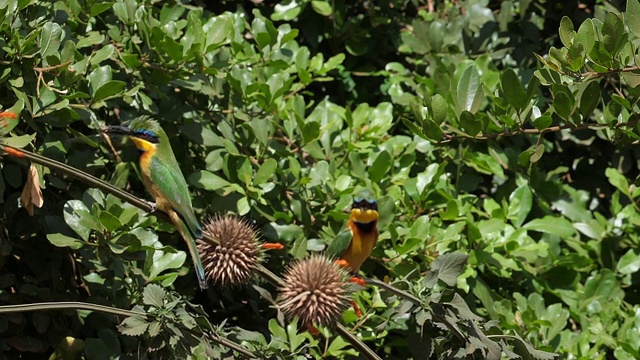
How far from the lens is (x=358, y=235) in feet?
10.2

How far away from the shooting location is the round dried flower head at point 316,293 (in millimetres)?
2279

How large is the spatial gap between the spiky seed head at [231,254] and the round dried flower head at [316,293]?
0.12 metres

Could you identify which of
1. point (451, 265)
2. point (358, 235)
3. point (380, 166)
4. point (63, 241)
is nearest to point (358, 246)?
point (358, 235)

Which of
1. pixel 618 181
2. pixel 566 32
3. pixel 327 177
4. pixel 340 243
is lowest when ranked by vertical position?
pixel 618 181

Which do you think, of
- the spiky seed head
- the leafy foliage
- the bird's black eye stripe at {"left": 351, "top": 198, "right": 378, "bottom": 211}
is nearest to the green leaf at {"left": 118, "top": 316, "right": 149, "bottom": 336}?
the leafy foliage

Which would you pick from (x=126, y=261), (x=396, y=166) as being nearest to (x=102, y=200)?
(x=126, y=261)

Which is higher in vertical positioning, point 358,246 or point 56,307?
point 56,307

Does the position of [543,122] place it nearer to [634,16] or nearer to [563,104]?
[563,104]

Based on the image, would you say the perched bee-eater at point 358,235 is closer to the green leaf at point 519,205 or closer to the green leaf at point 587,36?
the green leaf at point 519,205

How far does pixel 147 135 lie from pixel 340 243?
730 mm

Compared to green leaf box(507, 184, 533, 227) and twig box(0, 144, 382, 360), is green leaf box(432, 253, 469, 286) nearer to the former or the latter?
twig box(0, 144, 382, 360)

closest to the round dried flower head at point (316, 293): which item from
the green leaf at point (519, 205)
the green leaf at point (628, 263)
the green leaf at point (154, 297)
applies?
the green leaf at point (154, 297)

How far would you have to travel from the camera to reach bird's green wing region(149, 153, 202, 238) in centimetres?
277

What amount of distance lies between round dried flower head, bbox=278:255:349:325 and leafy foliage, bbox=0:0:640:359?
157 mm
